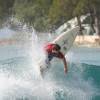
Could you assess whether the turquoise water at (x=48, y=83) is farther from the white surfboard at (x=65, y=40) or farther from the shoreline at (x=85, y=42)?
the shoreline at (x=85, y=42)

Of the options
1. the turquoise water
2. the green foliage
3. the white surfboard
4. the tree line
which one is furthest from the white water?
the tree line

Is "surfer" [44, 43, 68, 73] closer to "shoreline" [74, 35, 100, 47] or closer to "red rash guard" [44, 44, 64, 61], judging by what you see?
"red rash guard" [44, 44, 64, 61]

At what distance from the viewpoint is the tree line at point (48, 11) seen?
1519 inches

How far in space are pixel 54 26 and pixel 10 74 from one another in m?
30.3

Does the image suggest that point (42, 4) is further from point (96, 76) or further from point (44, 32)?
point (96, 76)

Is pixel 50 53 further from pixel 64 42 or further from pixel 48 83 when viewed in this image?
pixel 64 42

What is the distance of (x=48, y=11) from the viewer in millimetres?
46406

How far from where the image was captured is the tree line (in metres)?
38.6

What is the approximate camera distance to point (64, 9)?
39.4 m

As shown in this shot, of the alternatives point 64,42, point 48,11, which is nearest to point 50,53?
point 64,42

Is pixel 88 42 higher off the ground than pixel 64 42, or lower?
lower

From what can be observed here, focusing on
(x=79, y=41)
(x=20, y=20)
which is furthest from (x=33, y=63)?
(x=20, y=20)

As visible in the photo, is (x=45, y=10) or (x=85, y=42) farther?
(x=45, y=10)

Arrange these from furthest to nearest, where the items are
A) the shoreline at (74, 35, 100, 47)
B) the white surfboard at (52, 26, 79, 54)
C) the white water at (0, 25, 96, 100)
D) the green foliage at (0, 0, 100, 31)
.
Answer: the green foliage at (0, 0, 100, 31), the shoreline at (74, 35, 100, 47), the white surfboard at (52, 26, 79, 54), the white water at (0, 25, 96, 100)
